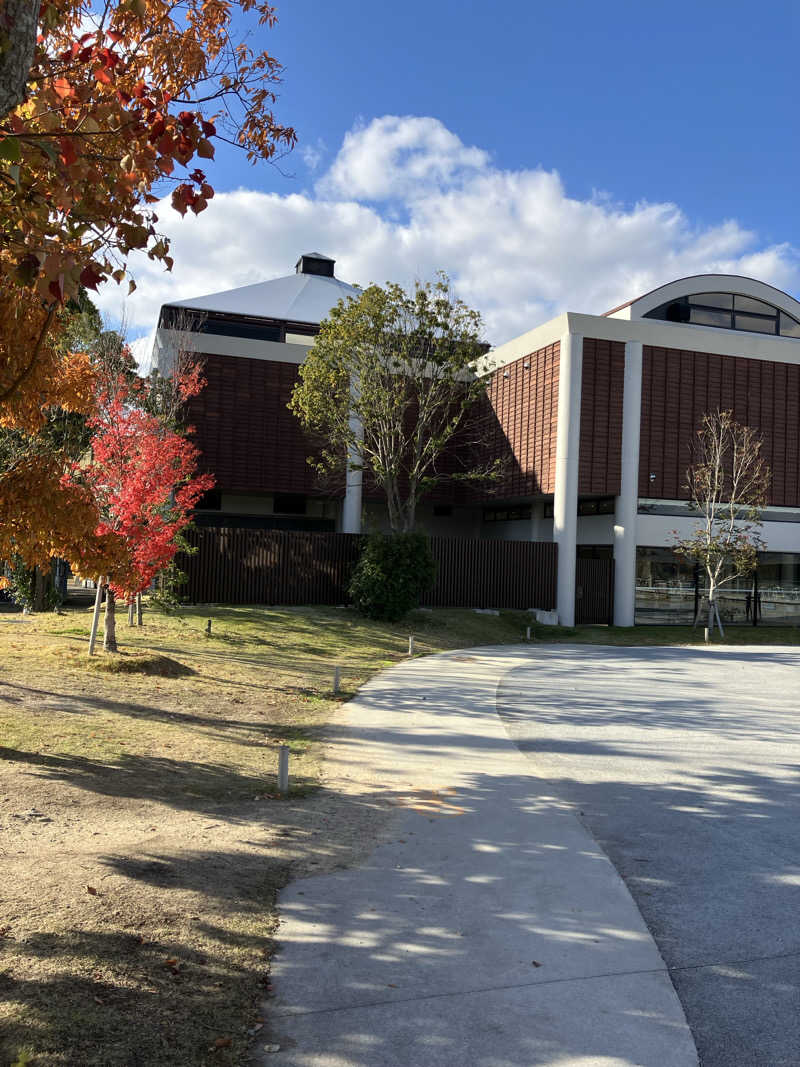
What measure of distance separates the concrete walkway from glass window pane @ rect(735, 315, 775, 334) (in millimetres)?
26299

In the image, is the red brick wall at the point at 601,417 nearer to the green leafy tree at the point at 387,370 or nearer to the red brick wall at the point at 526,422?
the red brick wall at the point at 526,422

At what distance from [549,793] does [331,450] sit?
2167 centimetres

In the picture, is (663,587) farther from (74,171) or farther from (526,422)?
(74,171)

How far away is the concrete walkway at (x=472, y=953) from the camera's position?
342 centimetres

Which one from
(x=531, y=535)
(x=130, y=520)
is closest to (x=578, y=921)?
(x=130, y=520)

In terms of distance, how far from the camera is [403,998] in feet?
12.3

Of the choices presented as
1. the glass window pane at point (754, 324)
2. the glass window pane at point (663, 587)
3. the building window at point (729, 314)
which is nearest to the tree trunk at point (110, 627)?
the glass window pane at point (663, 587)

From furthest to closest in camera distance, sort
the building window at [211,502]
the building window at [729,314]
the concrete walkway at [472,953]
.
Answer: the building window at [211,502] → the building window at [729,314] → the concrete walkway at [472,953]

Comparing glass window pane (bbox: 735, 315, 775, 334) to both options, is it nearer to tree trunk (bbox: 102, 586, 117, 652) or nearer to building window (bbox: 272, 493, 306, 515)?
building window (bbox: 272, 493, 306, 515)

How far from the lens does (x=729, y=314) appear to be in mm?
29078

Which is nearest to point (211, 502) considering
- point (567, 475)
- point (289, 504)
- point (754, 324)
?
point (289, 504)

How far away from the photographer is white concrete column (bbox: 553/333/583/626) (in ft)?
84.6

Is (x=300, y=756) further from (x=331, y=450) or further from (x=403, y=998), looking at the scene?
(x=331, y=450)

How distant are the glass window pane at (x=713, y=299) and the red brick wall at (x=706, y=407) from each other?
101 inches
